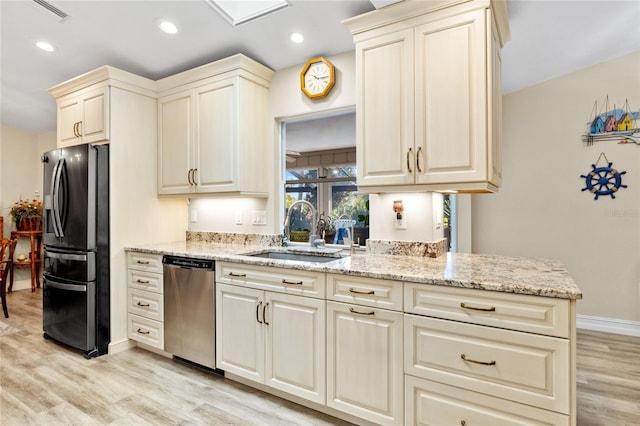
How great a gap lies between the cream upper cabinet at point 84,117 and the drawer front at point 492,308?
2923 mm

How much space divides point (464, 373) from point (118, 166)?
10.2ft

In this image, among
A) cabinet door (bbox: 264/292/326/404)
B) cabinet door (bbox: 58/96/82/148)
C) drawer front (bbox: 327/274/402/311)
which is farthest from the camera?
cabinet door (bbox: 58/96/82/148)

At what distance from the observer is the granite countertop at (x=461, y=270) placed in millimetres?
1539

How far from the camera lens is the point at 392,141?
7.41 ft

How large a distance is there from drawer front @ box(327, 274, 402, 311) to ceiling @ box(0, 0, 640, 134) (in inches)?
66.5

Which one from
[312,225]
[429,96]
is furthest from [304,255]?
[429,96]

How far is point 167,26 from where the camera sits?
284 centimetres

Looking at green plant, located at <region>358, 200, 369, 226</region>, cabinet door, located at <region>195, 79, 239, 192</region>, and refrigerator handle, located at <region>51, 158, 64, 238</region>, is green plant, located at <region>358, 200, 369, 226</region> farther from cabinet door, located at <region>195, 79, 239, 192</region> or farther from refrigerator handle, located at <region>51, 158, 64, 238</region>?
refrigerator handle, located at <region>51, 158, 64, 238</region>

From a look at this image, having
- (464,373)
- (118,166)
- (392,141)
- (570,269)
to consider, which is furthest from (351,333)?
(570,269)

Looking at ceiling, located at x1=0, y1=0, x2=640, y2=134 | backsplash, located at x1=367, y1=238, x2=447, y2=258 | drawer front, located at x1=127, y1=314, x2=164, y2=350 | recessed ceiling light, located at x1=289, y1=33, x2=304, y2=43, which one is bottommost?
drawer front, located at x1=127, y1=314, x2=164, y2=350

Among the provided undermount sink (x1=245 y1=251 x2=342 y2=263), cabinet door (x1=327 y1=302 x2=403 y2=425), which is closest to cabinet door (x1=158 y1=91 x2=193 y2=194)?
undermount sink (x1=245 y1=251 x2=342 y2=263)

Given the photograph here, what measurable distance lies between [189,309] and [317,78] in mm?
2078

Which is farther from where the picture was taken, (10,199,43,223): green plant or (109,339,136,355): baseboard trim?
(10,199,43,223): green plant

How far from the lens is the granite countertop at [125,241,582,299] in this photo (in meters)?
1.54
